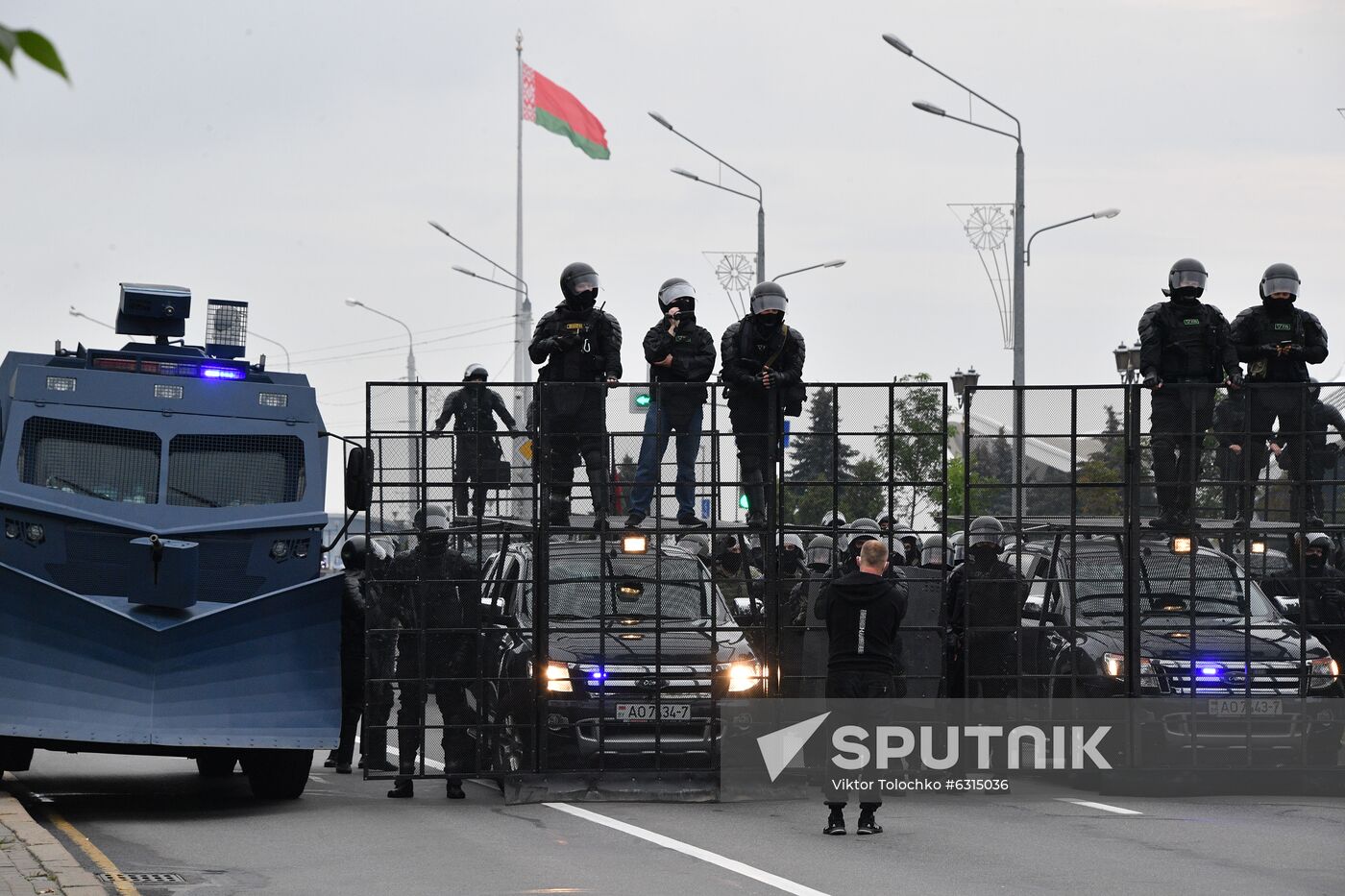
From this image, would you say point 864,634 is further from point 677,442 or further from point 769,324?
point 769,324

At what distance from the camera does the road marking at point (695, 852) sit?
9.61 metres

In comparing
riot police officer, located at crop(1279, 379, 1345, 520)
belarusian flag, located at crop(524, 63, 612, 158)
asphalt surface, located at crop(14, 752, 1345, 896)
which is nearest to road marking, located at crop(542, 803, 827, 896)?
asphalt surface, located at crop(14, 752, 1345, 896)

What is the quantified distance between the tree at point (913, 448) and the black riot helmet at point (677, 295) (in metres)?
1.84

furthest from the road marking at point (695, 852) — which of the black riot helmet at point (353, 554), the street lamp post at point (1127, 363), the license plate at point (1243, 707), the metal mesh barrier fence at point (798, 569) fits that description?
the street lamp post at point (1127, 363)

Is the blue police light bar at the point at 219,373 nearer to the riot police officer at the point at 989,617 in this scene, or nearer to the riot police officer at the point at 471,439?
the riot police officer at the point at 471,439

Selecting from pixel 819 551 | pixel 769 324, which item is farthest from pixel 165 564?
pixel 769 324

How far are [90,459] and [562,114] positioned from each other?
106 ft

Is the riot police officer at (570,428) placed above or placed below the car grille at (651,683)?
above

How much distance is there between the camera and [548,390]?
546 inches

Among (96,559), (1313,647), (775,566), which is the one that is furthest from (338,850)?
(1313,647)

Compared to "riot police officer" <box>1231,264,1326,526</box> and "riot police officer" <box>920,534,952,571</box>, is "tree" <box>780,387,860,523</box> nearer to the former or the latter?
"riot police officer" <box>920,534,952,571</box>

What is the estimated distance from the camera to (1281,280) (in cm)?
1507

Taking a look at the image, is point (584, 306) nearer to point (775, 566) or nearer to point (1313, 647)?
point (775, 566)

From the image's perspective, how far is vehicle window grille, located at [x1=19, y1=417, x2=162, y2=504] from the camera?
43.6 ft
